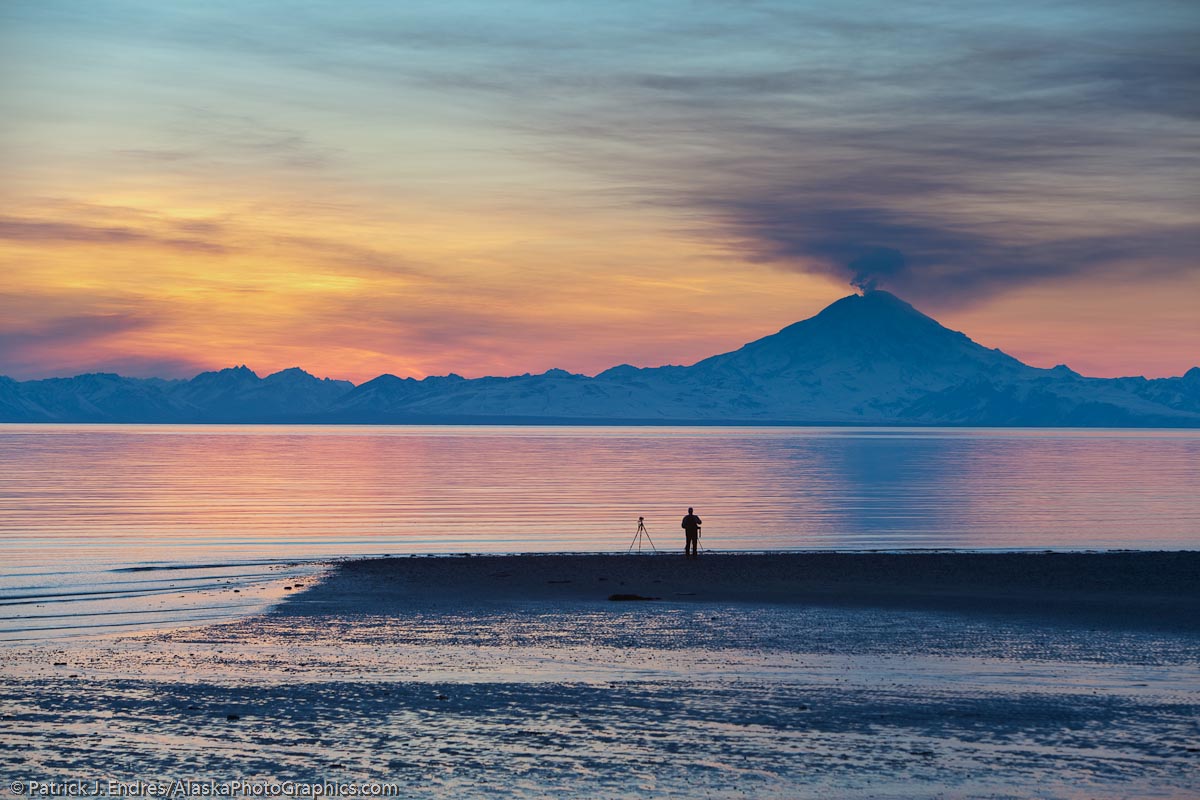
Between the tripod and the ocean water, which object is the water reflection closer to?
the ocean water

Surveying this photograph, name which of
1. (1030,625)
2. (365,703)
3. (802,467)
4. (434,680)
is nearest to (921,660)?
(1030,625)

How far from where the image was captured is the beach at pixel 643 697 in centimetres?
1491

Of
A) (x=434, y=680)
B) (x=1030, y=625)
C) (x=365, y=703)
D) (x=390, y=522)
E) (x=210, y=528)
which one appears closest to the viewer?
(x=365, y=703)

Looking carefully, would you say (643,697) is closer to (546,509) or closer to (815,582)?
(815,582)

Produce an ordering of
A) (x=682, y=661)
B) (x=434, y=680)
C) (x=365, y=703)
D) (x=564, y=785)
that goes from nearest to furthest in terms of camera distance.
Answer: (x=564, y=785)
(x=365, y=703)
(x=434, y=680)
(x=682, y=661)

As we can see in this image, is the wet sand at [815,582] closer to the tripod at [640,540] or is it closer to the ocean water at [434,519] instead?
the tripod at [640,540]

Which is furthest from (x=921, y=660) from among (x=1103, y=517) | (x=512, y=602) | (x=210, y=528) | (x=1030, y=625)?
(x=1103, y=517)

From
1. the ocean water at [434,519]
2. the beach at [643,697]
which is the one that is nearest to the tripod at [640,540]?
the ocean water at [434,519]

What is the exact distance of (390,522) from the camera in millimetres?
66062

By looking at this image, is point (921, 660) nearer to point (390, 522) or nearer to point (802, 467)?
point (390, 522)

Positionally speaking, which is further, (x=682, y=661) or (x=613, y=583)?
(x=613, y=583)

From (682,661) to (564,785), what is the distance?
8590mm

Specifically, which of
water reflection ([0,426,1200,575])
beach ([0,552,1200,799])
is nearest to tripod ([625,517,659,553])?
water reflection ([0,426,1200,575])

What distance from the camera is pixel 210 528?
6038 cm
